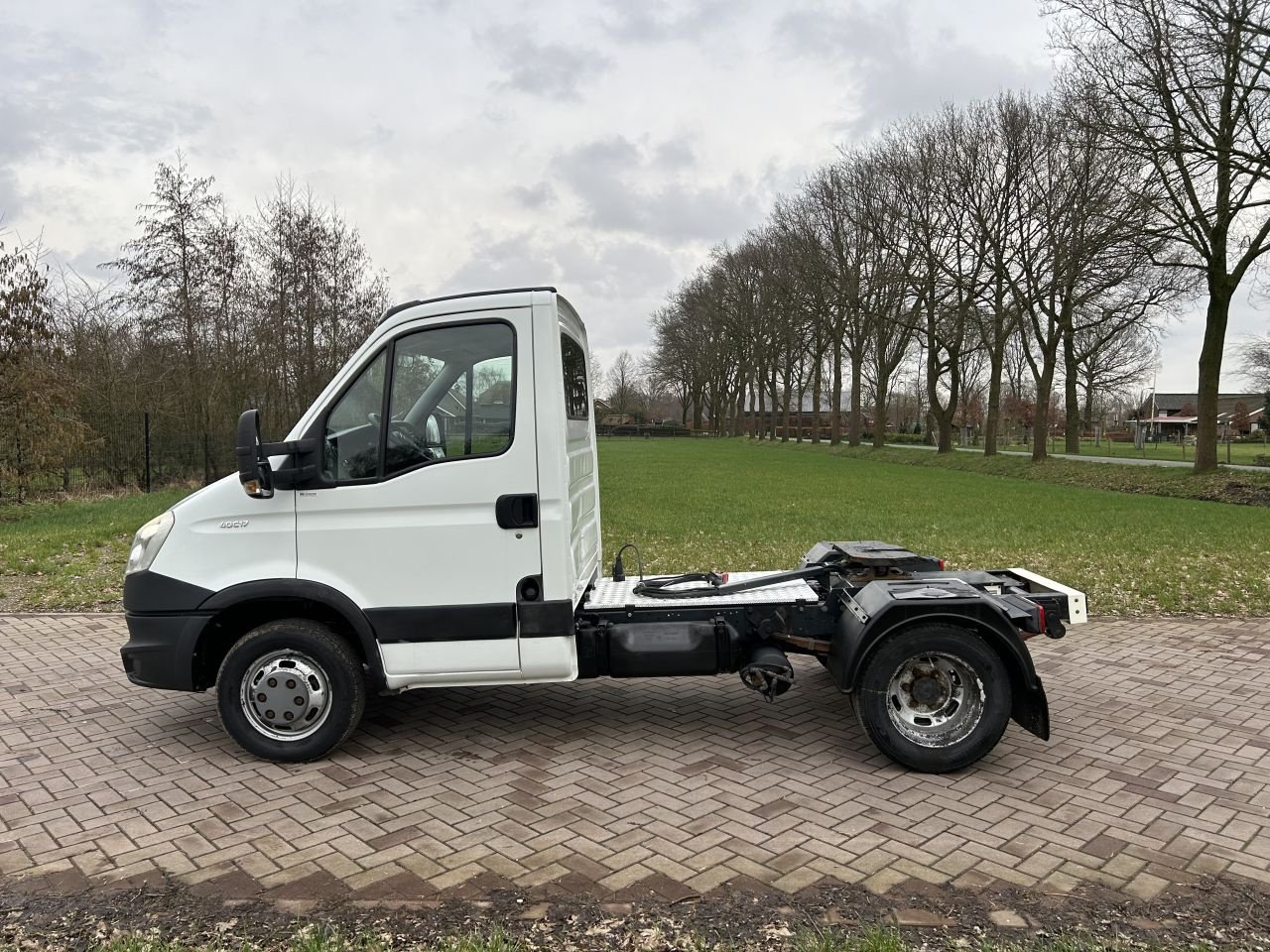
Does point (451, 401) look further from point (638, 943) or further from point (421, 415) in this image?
point (638, 943)

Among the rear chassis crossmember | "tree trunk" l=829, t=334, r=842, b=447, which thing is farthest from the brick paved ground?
"tree trunk" l=829, t=334, r=842, b=447

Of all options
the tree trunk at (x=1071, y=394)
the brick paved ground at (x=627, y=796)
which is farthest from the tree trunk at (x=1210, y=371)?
the brick paved ground at (x=627, y=796)

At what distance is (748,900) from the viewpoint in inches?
135

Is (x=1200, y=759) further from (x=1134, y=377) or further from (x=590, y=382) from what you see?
(x=1134, y=377)

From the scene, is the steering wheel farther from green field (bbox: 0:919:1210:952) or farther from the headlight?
green field (bbox: 0:919:1210:952)

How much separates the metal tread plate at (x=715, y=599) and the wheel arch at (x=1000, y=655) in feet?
2.05

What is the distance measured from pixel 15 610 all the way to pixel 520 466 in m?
7.28

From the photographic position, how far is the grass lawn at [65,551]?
962 centimetres

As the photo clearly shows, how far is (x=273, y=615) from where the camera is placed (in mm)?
5043

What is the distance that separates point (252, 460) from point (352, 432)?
0.51 meters

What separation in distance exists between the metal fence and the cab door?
1566 centimetres

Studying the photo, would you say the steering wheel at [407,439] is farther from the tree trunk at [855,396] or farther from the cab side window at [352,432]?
the tree trunk at [855,396]

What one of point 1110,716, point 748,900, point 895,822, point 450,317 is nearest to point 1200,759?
point 1110,716

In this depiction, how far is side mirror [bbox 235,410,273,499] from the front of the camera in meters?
4.54
